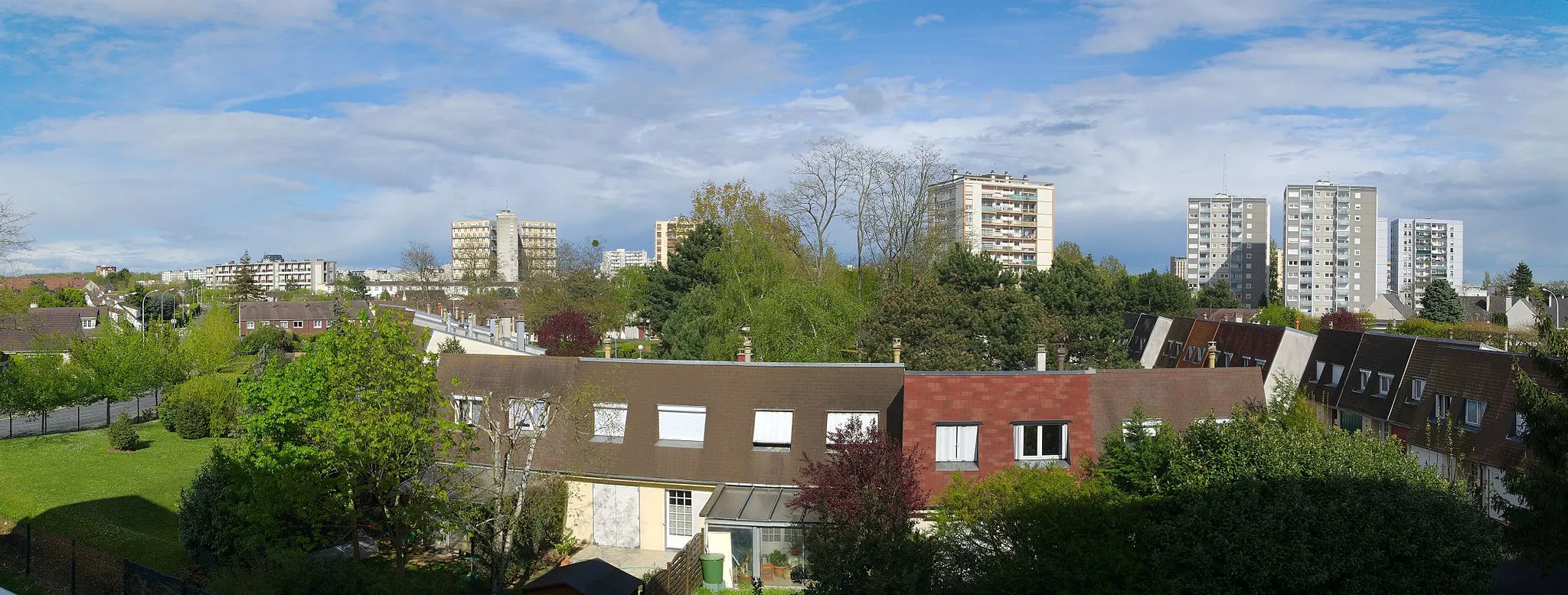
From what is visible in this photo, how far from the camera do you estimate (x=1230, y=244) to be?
134 metres

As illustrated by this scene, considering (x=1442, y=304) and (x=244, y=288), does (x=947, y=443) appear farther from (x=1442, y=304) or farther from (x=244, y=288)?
(x=244, y=288)

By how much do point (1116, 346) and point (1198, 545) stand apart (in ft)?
102

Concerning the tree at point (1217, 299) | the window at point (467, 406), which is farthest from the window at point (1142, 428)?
the tree at point (1217, 299)

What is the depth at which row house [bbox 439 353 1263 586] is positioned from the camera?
20422 mm

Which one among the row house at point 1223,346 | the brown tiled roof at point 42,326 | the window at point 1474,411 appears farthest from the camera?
the brown tiled roof at point 42,326

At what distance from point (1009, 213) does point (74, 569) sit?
102 metres

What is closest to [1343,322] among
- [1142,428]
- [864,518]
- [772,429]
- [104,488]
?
[1142,428]

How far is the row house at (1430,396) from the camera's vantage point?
25.6 metres

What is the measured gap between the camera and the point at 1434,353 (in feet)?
99.5

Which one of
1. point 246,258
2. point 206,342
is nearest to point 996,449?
point 206,342

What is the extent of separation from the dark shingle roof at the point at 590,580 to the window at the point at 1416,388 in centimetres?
2843

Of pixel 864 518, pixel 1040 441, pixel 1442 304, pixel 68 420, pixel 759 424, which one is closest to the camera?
pixel 864 518

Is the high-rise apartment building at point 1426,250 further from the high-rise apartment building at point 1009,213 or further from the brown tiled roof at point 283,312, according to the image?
the brown tiled roof at point 283,312

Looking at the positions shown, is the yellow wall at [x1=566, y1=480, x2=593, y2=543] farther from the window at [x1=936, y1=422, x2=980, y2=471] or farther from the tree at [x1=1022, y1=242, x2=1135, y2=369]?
the tree at [x1=1022, y1=242, x2=1135, y2=369]
